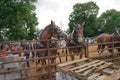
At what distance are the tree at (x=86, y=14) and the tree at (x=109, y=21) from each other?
122 inches

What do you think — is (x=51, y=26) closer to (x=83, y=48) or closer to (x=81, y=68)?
(x=83, y=48)

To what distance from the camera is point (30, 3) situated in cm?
3103

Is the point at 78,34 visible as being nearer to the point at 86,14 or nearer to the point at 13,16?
the point at 13,16

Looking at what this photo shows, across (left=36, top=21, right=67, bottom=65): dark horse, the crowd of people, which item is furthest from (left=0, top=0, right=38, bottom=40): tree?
(left=36, top=21, right=67, bottom=65): dark horse

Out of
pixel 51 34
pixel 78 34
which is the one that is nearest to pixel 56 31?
pixel 51 34

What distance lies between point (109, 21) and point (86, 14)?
7341 mm

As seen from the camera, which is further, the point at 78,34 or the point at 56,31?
the point at 78,34

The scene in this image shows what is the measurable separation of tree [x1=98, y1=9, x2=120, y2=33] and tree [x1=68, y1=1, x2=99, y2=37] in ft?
10.2

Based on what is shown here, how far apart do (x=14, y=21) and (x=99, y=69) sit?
78.7 feet

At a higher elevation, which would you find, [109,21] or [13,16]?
[109,21]

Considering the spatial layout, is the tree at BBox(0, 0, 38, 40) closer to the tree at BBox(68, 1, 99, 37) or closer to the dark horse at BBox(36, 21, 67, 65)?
the dark horse at BBox(36, 21, 67, 65)

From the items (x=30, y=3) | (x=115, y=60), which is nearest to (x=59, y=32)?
(x=115, y=60)

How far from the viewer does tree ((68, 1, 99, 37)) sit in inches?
2461

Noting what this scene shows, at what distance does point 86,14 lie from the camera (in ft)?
212
